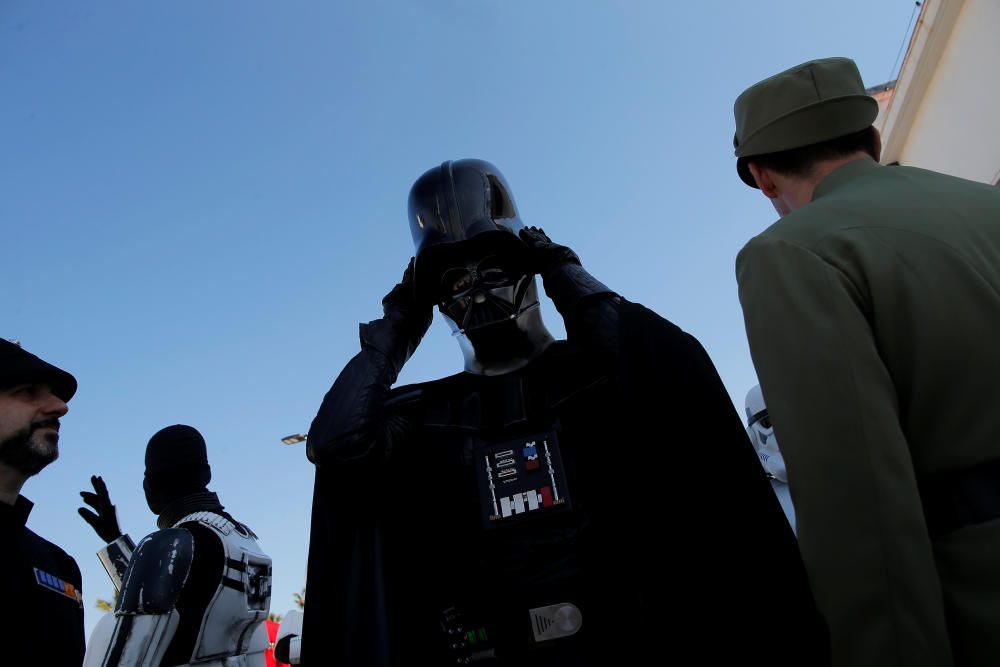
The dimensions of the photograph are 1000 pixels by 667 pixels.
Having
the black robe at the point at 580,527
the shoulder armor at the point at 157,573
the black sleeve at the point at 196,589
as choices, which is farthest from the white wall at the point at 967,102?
the shoulder armor at the point at 157,573

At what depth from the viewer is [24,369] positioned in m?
3.61

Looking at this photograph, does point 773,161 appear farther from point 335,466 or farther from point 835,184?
point 335,466

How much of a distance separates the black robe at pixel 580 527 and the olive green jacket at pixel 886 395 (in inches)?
21.3

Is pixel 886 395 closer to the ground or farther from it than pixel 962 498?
farther from it

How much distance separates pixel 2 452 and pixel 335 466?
1.60m

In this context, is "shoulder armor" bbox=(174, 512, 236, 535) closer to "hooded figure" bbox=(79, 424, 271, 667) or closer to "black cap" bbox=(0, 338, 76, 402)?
"hooded figure" bbox=(79, 424, 271, 667)

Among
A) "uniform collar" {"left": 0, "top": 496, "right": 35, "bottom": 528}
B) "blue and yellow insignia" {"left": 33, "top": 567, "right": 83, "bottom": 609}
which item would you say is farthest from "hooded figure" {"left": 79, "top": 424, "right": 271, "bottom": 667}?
"uniform collar" {"left": 0, "top": 496, "right": 35, "bottom": 528}

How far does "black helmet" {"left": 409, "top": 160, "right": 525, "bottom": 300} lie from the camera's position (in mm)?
3562

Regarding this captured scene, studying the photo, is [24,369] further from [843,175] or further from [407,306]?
[843,175]

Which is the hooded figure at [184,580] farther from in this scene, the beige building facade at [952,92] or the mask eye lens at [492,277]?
the beige building facade at [952,92]

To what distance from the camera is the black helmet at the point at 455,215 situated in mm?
3562

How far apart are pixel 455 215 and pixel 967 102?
8572 mm

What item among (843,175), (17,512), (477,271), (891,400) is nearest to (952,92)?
(477,271)

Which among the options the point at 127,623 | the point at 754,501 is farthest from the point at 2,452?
the point at 754,501
